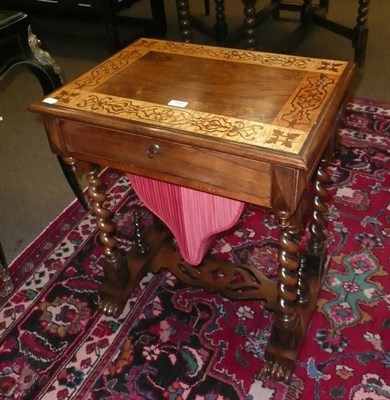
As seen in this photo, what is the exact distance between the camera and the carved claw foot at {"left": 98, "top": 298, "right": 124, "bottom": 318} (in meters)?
1.46

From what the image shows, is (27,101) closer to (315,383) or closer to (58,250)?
(58,250)

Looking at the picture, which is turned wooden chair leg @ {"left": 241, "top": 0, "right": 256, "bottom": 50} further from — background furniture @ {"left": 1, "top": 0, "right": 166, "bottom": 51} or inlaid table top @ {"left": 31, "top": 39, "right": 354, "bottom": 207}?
inlaid table top @ {"left": 31, "top": 39, "right": 354, "bottom": 207}

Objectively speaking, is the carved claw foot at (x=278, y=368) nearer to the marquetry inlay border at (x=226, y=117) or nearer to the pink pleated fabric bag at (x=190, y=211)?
the pink pleated fabric bag at (x=190, y=211)

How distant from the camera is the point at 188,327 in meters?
1.43

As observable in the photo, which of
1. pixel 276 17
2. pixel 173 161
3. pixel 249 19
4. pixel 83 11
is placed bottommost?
pixel 276 17

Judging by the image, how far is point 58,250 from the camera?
173 cm

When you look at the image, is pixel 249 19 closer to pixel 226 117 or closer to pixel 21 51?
pixel 21 51

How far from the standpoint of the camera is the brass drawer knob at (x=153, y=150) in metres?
1.04

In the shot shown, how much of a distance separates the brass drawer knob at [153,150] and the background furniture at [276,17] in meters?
1.68

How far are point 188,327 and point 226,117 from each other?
2.28 feet

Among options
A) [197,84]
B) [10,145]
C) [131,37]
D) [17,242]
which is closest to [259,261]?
[197,84]

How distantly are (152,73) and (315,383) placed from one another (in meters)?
0.90

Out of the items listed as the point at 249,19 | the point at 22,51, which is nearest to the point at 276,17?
the point at 249,19

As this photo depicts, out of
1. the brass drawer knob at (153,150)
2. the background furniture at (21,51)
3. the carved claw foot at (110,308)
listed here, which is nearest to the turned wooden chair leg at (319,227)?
the brass drawer knob at (153,150)
